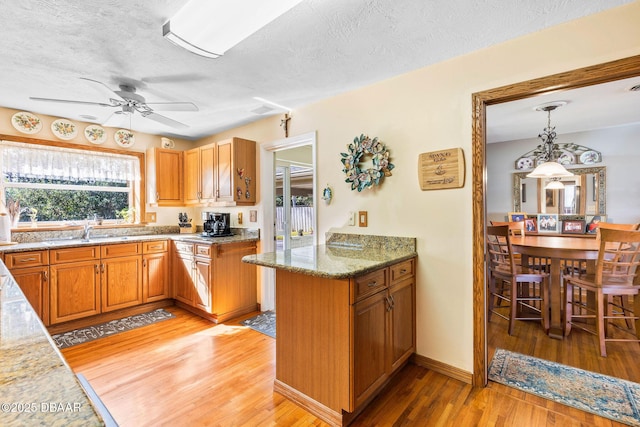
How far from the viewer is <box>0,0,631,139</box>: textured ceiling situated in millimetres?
1660

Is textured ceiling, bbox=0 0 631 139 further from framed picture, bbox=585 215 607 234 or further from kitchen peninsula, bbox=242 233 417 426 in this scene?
framed picture, bbox=585 215 607 234

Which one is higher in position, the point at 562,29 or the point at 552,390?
the point at 562,29

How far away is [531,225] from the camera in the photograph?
4.95 m

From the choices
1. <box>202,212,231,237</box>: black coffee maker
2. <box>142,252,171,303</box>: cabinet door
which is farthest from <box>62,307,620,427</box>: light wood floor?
<box>202,212,231,237</box>: black coffee maker

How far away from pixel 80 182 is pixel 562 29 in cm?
491

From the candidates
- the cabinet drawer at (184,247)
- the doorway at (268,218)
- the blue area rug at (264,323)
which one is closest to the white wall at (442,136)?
the doorway at (268,218)

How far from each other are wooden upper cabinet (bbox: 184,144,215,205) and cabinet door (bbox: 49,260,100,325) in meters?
1.33

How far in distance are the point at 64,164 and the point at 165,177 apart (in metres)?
1.07

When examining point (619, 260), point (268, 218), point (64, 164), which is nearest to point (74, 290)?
point (64, 164)

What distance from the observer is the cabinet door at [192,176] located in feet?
13.2

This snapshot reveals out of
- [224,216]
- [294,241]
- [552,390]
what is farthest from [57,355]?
[294,241]

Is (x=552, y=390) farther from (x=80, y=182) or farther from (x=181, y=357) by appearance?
(x=80, y=182)

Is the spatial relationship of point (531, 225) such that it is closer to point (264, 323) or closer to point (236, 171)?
point (264, 323)

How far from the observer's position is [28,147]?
334 cm
